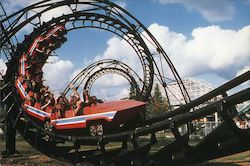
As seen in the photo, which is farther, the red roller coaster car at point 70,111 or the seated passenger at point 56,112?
the seated passenger at point 56,112

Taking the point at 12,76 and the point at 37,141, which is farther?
the point at 12,76

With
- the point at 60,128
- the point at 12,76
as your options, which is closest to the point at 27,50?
the point at 12,76

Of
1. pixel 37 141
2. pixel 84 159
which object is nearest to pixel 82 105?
pixel 84 159

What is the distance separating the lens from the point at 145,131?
6793 millimetres

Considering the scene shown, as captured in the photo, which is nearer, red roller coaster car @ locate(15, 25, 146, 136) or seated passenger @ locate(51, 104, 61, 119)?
red roller coaster car @ locate(15, 25, 146, 136)

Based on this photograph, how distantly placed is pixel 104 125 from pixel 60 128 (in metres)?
1.85

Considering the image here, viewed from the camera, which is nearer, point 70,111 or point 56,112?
point 70,111

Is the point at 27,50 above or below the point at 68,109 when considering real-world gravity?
above

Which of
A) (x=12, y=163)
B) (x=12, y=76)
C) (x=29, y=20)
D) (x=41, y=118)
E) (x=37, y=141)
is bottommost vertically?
(x=12, y=163)

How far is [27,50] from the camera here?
13.1 meters

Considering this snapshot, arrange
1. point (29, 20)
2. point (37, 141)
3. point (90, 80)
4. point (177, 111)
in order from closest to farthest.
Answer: point (177, 111) < point (37, 141) < point (29, 20) < point (90, 80)

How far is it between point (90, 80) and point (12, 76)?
2104 centimetres

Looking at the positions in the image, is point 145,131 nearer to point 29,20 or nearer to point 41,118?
point 41,118

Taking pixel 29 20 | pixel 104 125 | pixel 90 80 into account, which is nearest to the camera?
pixel 104 125
